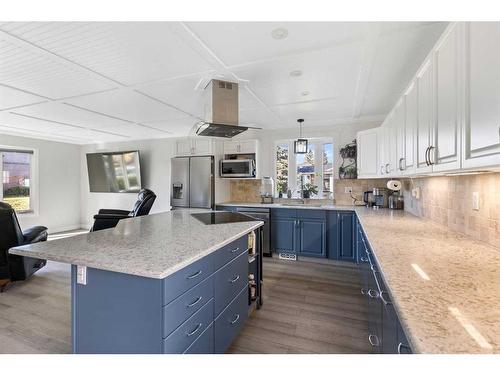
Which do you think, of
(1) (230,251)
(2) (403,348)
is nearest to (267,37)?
(1) (230,251)

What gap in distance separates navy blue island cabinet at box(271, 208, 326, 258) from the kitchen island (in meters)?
2.37

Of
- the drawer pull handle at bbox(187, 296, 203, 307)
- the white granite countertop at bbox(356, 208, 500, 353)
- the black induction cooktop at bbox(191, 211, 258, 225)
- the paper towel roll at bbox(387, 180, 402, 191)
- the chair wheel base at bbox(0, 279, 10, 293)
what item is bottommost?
the chair wheel base at bbox(0, 279, 10, 293)

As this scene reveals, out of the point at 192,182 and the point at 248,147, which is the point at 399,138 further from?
the point at 192,182

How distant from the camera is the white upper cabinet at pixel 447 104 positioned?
3.78ft

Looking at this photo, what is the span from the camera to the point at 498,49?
2.84 feet

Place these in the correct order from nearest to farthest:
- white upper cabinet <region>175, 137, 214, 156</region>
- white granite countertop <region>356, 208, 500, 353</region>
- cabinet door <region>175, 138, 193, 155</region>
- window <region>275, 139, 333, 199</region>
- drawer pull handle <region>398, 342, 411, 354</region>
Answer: white granite countertop <region>356, 208, 500, 353</region> < drawer pull handle <region>398, 342, 411, 354</region> < window <region>275, 139, 333, 199</region> < white upper cabinet <region>175, 137, 214, 156</region> < cabinet door <region>175, 138, 193, 155</region>

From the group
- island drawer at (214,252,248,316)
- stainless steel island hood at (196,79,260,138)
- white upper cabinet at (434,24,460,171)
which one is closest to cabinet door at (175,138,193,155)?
stainless steel island hood at (196,79,260,138)

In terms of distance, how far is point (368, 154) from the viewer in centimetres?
350

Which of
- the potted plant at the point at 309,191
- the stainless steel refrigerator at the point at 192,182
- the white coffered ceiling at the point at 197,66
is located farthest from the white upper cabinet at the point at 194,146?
the potted plant at the point at 309,191

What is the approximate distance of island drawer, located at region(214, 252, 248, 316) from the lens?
5.23ft

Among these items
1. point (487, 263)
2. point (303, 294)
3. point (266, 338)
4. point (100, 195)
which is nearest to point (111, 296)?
point (266, 338)

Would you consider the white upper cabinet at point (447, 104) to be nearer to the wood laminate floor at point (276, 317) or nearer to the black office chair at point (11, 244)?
the wood laminate floor at point (276, 317)

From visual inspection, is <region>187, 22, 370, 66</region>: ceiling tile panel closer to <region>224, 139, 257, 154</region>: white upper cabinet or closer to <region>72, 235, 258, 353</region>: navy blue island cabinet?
<region>72, 235, 258, 353</region>: navy blue island cabinet
